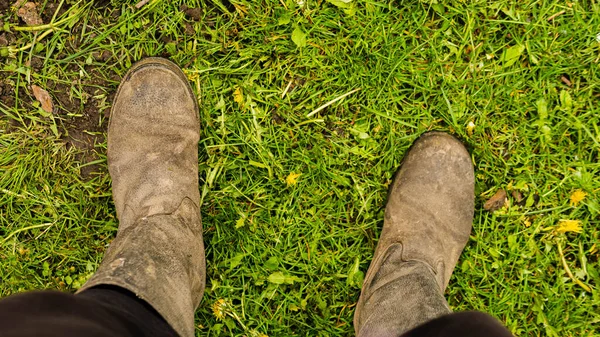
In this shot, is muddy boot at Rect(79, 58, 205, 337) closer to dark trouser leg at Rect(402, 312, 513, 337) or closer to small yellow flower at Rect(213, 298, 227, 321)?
small yellow flower at Rect(213, 298, 227, 321)

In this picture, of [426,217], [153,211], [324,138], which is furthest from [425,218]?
[153,211]

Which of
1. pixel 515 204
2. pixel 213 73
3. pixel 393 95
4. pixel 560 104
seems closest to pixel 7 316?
pixel 213 73

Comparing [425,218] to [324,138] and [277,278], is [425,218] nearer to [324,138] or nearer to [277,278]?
[324,138]

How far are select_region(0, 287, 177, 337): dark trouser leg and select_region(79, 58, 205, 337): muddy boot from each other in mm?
→ 366

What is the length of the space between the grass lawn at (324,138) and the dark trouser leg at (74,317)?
791mm

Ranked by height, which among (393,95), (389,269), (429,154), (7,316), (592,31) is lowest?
(389,269)

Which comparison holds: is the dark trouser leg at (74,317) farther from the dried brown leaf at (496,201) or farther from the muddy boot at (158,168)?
the dried brown leaf at (496,201)

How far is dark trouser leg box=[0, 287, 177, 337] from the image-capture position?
1173mm

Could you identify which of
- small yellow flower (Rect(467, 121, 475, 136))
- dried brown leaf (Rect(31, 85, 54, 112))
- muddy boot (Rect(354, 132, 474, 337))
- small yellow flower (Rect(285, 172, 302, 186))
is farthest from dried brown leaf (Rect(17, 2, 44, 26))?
small yellow flower (Rect(467, 121, 475, 136))

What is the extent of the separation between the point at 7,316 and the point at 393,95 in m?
1.79

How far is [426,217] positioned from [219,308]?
1.10 meters

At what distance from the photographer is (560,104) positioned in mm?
2324

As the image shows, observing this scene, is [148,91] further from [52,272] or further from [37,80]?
[52,272]

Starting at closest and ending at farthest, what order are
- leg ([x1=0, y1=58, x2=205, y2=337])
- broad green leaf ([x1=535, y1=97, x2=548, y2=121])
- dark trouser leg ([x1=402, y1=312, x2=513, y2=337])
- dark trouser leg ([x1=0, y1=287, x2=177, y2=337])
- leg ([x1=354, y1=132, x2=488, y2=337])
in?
1. dark trouser leg ([x1=0, y1=287, x2=177, y2=337])
2. dark trouser leg ([x1=402, y1=312, x2=513, y2=337])
3. leg ([x1=0, y1=58, x2=205, y2=337])
4. leg ([x1=354, y1=132, x2=488, y2=337])
5. broad green leaf ([x1=535, y1=97, x2=548, y2=121])
